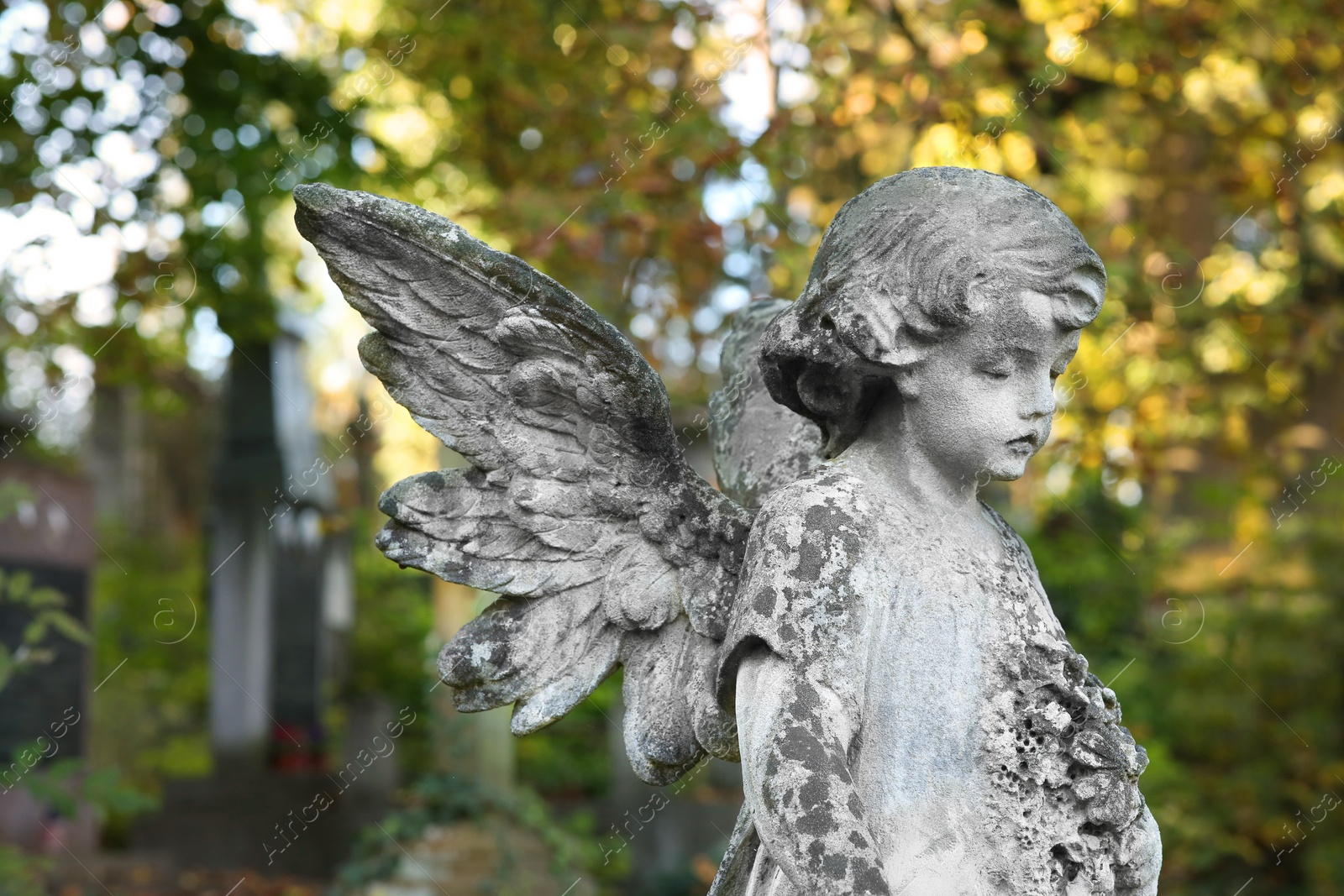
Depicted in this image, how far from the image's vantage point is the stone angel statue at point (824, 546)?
196 centimetres

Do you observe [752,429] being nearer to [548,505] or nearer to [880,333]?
[548,505]

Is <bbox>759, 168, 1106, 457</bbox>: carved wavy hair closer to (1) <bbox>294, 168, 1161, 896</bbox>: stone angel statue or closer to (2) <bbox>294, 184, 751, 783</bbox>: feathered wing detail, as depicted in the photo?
(1) <bbox>294, 168, 1161, 896</bbox>: stone angel statue

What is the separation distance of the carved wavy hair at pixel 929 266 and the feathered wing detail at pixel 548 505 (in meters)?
0.40

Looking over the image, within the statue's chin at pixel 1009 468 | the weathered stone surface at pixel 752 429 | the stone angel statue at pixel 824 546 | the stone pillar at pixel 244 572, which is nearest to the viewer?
the stone angel statue at pixel 824 546

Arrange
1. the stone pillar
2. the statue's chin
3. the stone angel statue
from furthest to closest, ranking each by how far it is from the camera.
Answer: the stone pillar, the statue's chin, the stone angel statue

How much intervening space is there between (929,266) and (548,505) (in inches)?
31.1

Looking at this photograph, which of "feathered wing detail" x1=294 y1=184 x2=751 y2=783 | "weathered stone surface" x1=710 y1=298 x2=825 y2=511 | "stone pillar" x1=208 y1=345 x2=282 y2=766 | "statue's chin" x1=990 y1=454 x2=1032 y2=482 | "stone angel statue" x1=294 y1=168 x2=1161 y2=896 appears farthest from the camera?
"stone pillar" x1=208 y1=345 x2=282 y2=766

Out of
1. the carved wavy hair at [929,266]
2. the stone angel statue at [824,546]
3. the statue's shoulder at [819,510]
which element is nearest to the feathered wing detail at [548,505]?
the stone angel statue at [824,546]

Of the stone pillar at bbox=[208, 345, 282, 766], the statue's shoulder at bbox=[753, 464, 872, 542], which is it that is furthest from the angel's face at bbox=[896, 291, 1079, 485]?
the stone pillar at bbox=[208, 345, 282, 766]

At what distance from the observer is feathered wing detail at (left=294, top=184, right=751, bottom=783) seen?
2.24 metres

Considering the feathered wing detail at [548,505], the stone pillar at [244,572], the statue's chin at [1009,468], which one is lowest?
the stone pillar at [244,572]

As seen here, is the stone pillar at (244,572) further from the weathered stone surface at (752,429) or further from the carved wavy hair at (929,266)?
the carved wavy hair at (929,266)

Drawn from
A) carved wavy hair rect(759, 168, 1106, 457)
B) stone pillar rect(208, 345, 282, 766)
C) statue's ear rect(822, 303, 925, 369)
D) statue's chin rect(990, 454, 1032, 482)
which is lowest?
stone pillar rect(208, 345, 282, 766)

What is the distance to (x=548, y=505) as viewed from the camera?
2.36 m
